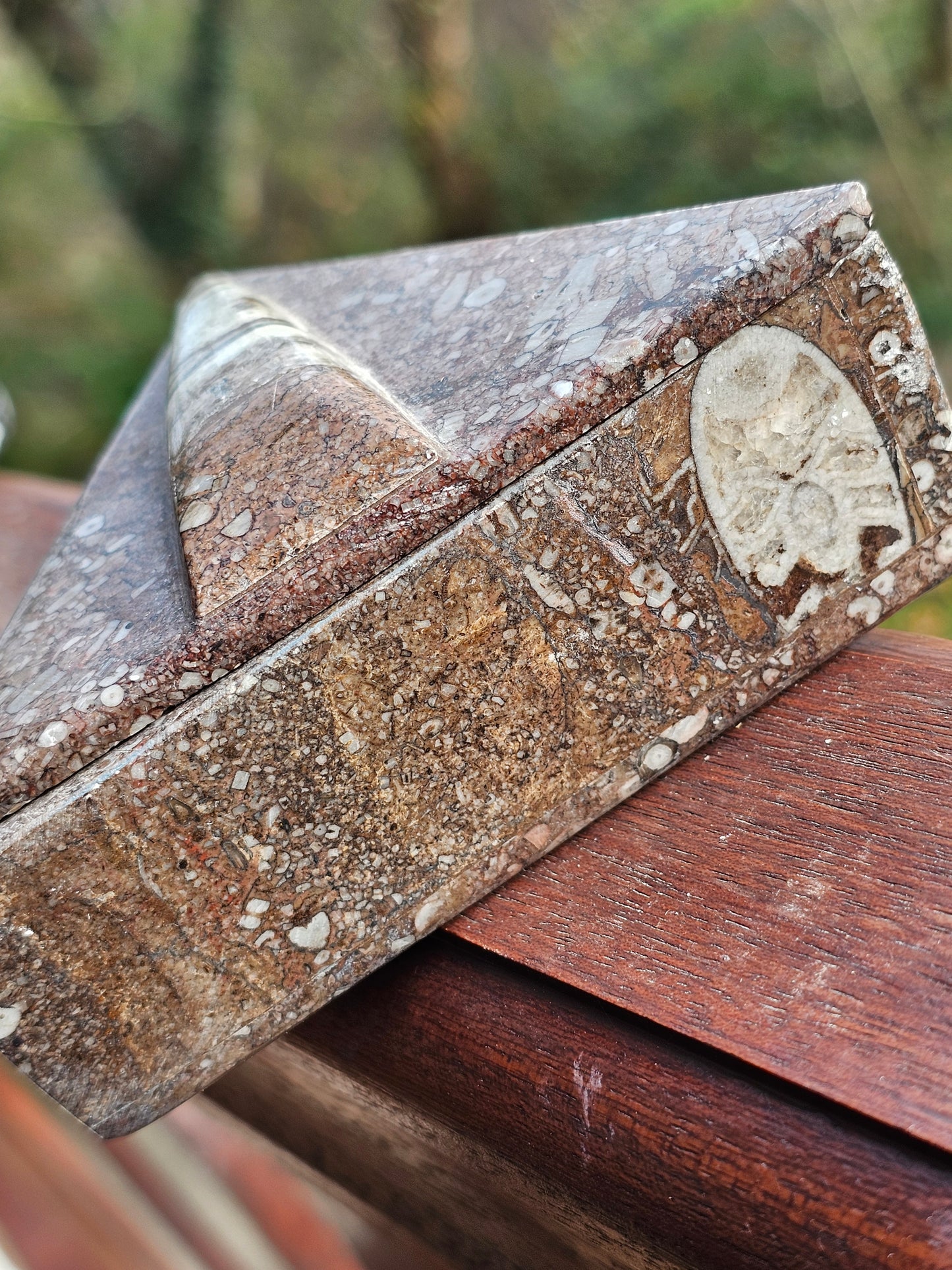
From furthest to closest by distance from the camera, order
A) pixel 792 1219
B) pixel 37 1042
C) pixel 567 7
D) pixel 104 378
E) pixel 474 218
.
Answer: pixel 567 7 → pixel 474 218 → pixel 104 378 → pixel 37 1042 → pixel 792 1219

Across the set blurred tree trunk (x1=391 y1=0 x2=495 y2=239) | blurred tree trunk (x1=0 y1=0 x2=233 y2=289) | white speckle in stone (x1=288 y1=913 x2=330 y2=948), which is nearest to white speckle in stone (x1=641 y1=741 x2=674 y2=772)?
white speckle in stone (x1=288 y1=913 x2=330 y2=948)

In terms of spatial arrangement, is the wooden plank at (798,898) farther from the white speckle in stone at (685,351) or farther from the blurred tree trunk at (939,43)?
the blurred tree trunk at (939,43)

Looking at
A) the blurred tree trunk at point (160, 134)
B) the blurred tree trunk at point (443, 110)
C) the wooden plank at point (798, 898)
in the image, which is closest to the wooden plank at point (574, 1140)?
the wooden plank at point (798, 898)

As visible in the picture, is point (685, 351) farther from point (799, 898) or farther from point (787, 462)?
point (799, 898)

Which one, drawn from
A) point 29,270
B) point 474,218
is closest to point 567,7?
point 474,218

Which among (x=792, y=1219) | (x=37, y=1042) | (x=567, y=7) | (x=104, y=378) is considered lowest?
(x=792, y=1219)

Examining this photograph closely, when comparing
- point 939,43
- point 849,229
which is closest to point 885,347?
point 849,229

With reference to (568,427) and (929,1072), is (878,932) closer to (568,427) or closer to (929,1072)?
(929,1072)
